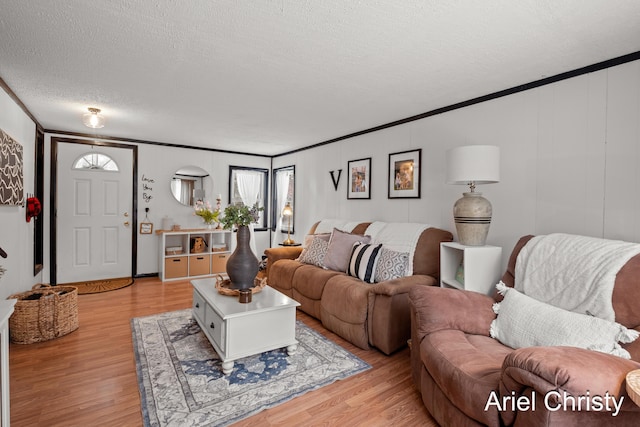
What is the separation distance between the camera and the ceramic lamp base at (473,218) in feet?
7.91

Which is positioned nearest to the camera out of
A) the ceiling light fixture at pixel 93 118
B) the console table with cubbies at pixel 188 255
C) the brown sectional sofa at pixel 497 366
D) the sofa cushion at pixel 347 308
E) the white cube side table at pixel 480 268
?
the brown sectional sofa at pixel 497 366

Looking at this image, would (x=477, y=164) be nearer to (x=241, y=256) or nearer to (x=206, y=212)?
(x=241, y=256)

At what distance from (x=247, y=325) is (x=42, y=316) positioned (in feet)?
6.25

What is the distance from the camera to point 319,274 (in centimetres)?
327

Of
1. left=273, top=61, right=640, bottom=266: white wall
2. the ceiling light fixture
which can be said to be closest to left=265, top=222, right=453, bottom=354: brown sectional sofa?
left=273, top=61, right=640, bottom=266: white wall

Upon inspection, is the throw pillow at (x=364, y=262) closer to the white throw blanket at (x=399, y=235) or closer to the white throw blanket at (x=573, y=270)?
the white throw blanket at (x=399, y=235)

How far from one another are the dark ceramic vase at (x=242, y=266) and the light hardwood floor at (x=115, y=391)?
927mm

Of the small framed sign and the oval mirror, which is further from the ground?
the oval mirror

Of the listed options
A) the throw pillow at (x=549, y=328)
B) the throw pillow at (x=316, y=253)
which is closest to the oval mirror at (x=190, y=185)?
the throw pillow at (x=316, y=253)

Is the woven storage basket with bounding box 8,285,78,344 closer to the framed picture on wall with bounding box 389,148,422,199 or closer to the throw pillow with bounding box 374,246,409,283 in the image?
the throw pillow with bounding box 374,246,409,283

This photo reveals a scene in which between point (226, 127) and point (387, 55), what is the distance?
261cm

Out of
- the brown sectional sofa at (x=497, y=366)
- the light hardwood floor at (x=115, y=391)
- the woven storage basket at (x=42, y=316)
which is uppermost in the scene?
the brown sectional sofa at (x=497, y=366)

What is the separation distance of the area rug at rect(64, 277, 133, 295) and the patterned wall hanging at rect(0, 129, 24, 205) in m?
1.64

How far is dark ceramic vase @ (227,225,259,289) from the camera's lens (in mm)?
2629
